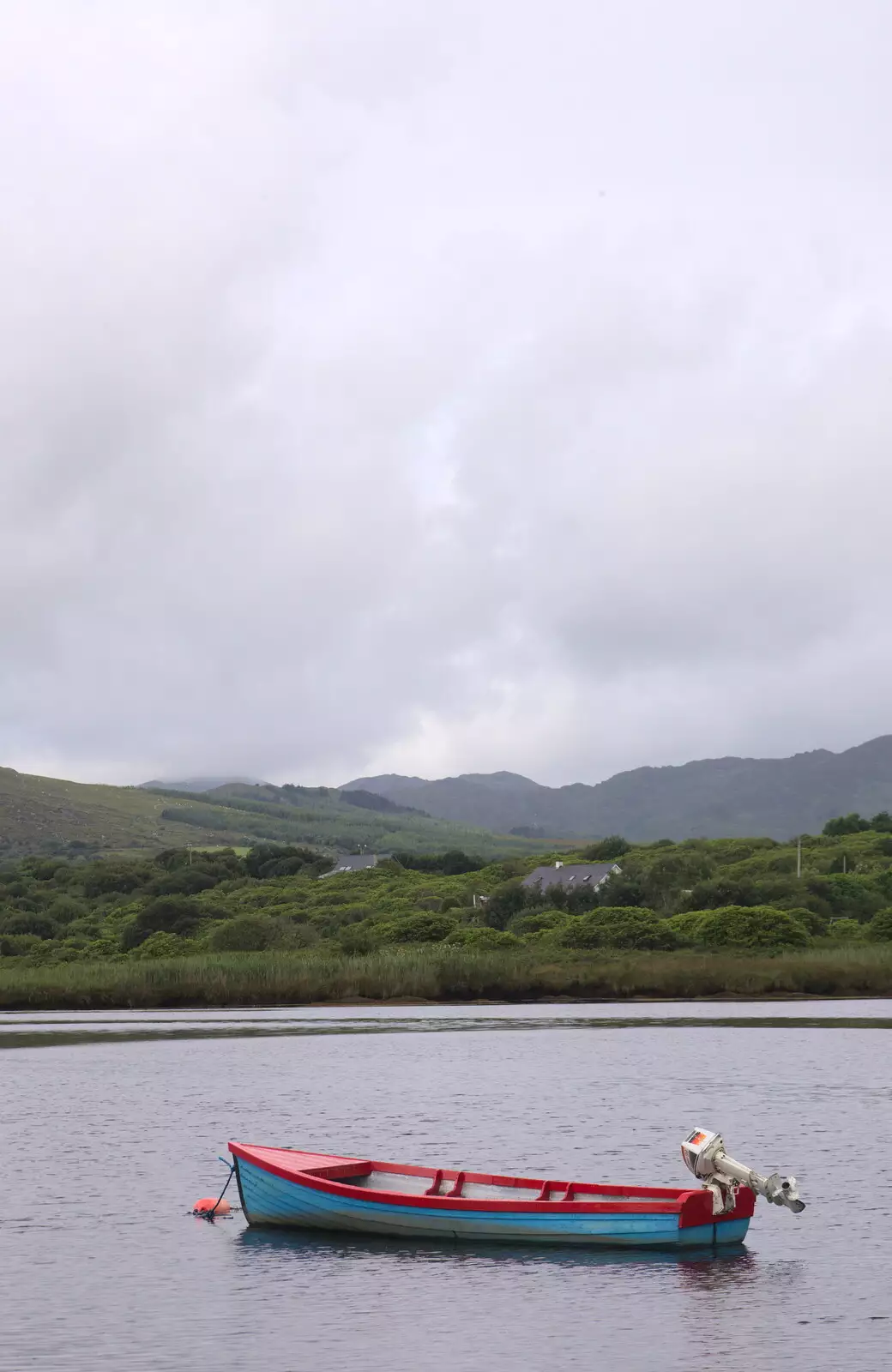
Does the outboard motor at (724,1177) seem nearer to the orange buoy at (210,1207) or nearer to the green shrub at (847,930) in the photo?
the orange buoy at (210,1207)

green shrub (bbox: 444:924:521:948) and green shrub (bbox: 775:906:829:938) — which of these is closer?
green shrub (bbox: 444:924:521:948)

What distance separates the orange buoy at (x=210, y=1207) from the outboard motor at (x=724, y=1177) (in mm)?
10776

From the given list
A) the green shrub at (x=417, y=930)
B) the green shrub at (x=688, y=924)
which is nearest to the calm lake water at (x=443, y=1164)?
the green shrub at (x=688, y=924)

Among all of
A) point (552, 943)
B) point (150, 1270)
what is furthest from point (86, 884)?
point (150, 1270)

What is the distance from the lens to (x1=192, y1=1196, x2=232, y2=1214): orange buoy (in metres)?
34.1

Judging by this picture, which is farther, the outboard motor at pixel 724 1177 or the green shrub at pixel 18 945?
the green shrub at pixel 18 945

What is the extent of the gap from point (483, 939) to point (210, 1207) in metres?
73.3

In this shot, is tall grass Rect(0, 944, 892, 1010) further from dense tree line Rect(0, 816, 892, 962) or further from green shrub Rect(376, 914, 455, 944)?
green shrub Rect(376, 914, 455, 944)

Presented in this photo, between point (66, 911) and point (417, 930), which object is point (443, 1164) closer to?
point (417, 930)

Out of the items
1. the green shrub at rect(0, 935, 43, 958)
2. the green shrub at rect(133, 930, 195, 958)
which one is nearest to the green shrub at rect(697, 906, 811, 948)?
the green shrub at rect(133, 930, 195, 958)

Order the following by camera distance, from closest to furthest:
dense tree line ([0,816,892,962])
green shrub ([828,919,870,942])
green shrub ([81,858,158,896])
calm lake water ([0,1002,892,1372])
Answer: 1. calm lake water ([0,1002,892,1372])
2. green shrub ([828,919,870,942])
3. dense tree line ([0,816,892,962])
4. green shrub ([81,858,158,896])

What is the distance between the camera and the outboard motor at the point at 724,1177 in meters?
28.0

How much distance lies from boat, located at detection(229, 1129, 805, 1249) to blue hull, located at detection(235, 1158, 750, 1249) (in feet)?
0.07

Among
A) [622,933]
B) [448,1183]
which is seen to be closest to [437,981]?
[622,933]
